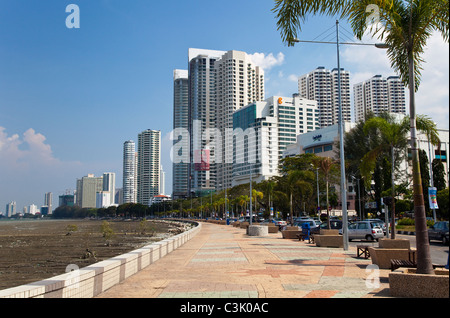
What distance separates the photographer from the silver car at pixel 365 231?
86.6 feet

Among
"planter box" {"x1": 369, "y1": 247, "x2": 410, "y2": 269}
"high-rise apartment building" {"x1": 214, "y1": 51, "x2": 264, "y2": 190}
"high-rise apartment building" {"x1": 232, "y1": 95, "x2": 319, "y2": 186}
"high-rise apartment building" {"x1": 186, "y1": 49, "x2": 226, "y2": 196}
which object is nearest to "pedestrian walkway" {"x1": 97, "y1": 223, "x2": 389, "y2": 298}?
"planter box" {"x1": 369, "y1": 247, "x2": 410, "y2": 269}

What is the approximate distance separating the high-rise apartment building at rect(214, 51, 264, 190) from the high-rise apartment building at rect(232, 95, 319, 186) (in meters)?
16.0

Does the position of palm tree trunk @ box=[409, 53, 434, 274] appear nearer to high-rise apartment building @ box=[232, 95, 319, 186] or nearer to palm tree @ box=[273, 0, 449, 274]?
palm tree @ box=[273, 0, 449, 274]

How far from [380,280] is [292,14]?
7.43 meters

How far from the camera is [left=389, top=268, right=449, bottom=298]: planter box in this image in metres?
6.78

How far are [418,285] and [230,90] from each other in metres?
178

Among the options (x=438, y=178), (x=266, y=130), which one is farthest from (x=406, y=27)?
(x=266, y=130)

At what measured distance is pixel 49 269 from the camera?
67.8ft

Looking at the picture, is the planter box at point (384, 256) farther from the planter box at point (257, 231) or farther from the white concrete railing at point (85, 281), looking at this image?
the planter box at point (257, 231)

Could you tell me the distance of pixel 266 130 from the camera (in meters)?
152

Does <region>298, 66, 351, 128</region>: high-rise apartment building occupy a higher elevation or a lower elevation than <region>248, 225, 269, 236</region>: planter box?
higher

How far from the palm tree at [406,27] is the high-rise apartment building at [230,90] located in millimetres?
163203
